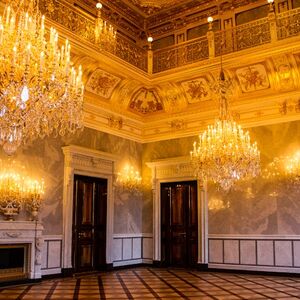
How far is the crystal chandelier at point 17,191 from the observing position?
25.6 feet

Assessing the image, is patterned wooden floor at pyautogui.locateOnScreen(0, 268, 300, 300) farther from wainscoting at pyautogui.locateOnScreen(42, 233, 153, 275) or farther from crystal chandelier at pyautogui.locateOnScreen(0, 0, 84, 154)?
crystal chandelier at pyautogui.locateOnScreen(0, 0, 84, 154)

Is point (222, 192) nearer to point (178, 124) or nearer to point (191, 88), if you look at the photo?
point (178, 124)

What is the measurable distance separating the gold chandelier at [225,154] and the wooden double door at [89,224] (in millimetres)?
3113

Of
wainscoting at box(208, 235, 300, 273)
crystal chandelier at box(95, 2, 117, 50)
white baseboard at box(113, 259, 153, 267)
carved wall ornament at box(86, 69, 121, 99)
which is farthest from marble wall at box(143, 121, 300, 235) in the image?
crystal chandelier at box(95, 2, 117, 50)

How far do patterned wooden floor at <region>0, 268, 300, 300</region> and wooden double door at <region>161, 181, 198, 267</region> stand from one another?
1.11 m

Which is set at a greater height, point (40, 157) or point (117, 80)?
point (117, 80)

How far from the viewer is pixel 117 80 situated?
10430 mm

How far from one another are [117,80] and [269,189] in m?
4.53

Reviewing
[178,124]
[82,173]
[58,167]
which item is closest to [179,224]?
[178,124]

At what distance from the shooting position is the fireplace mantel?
301 inches

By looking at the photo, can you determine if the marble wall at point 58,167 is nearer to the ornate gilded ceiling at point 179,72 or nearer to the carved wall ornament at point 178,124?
the ornate gilded ceiling at point 179,72

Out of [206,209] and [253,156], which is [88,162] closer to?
[206,209]

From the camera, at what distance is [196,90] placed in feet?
35.3

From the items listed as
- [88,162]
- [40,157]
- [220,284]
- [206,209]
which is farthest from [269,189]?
[40,157]
